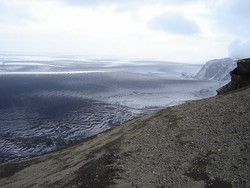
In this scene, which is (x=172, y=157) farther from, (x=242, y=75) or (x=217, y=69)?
(x=217, y=69)

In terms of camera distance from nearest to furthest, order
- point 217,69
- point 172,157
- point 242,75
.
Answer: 1. point 172,157
2. point 242,75
3. point 217,69

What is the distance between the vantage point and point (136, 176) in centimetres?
1520

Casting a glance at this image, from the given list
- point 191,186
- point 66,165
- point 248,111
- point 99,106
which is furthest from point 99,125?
point 191,186

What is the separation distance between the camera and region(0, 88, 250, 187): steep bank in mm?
14555

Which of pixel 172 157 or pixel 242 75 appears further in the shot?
pixel 242 75

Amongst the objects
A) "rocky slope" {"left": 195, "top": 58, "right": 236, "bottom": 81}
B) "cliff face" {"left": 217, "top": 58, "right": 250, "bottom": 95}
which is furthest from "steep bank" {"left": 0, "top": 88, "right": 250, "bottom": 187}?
"rocky slope" {"left": 195, "top": 58, "right": 236, "bottom": 81}

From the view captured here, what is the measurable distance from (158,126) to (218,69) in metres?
164

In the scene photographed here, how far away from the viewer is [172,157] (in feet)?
55.3

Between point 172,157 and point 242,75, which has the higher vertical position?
point 242,75

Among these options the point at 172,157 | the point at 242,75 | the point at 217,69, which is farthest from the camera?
the point at 217,69

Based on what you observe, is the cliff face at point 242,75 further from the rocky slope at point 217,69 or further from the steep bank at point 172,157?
the rocky slope at point 217,69

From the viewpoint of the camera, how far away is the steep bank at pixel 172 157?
14555mm

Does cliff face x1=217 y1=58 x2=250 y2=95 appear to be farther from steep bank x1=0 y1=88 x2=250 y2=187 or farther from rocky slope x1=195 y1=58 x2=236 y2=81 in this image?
rocky slope x1=195 y1=58 x2=236 y2=81

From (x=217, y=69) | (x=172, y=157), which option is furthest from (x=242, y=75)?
(x=217, y=69)
